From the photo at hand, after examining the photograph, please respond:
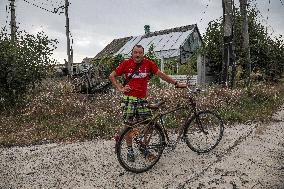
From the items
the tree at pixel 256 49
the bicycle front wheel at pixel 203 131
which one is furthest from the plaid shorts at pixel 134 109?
the tree at pixel 256 49

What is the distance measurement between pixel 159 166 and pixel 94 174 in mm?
1058

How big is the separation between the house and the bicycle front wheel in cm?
1975

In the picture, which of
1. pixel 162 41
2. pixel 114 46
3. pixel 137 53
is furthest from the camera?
pixel 114 46

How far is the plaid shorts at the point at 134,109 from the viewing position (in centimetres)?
541

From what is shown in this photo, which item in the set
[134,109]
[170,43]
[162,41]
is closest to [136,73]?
[134,109]

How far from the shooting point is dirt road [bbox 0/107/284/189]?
483 centimetres

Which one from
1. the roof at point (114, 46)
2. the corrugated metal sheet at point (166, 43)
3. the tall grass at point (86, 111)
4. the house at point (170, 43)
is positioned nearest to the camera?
the tall grass at point (86, 111)

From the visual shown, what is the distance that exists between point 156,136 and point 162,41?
2598 cm

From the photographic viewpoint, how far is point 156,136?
5359 mm

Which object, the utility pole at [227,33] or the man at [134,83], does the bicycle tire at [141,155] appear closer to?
the man at [134,83]

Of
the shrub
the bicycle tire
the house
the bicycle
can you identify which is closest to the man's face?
the bicycle

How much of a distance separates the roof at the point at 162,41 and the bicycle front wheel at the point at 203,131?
21.3 meters

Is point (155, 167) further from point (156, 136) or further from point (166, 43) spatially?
point (166, 43)

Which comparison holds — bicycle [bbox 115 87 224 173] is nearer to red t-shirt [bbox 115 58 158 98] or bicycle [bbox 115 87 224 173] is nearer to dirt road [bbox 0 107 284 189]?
dirt road [bbox 0 107 284 189]
